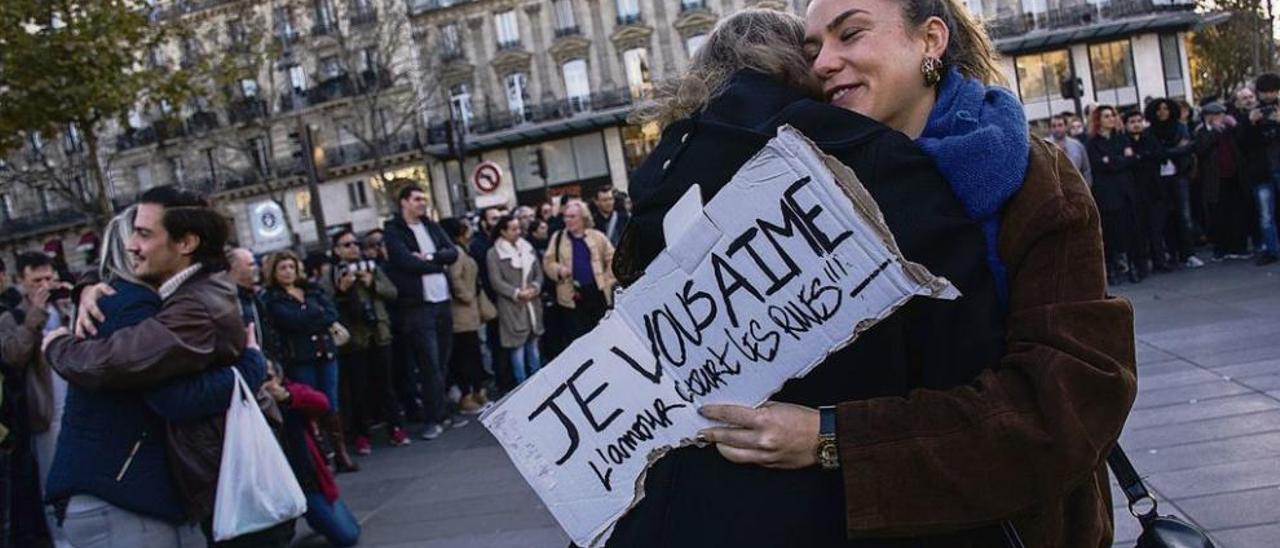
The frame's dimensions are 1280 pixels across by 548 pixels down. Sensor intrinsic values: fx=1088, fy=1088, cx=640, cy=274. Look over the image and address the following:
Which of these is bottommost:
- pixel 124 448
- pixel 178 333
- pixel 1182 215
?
pixel 1182 215

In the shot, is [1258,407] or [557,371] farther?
[1258,407]

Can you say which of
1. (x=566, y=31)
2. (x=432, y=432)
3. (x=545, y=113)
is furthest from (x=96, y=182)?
(x=566, y=31)

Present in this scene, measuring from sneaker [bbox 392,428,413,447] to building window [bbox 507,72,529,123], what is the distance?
42.2 metres

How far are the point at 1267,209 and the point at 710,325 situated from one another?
36.2ft

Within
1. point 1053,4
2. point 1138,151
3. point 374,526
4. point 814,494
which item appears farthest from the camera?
point 1053,4

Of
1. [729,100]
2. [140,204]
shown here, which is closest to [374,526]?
[140,204]

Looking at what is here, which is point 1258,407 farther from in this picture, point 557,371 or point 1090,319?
point 557,371

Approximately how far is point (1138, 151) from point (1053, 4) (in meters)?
36.9

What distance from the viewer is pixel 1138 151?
1156 cm

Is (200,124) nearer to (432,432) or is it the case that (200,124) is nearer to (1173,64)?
(1173,64)

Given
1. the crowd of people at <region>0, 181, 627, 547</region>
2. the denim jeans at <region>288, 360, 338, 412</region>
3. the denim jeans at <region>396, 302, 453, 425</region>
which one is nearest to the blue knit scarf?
the crowd of people at <region>0, 181, 627, 547</region>

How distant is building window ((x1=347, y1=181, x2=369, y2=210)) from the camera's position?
52.4 metres

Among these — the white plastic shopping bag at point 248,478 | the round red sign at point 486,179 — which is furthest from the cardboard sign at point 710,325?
the round red sign at point 486,179

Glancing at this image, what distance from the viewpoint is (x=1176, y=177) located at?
11742 millimetres
